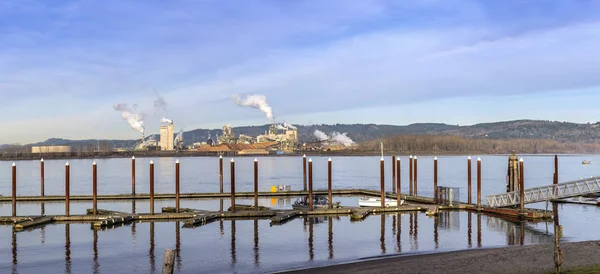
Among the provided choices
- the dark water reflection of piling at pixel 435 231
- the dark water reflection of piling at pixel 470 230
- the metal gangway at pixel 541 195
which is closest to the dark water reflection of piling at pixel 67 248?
the dark water reflection of piling at pixel 435 231

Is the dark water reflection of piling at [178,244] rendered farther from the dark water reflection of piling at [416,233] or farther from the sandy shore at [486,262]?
the dark water reflection of piling at [416,233]

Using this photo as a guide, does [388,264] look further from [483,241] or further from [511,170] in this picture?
[511,170]

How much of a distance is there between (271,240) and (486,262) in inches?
560

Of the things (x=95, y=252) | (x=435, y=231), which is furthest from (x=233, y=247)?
(x=435, y=231)

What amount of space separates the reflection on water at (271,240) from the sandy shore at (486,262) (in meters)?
2.80

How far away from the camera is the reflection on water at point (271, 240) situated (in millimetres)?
32344

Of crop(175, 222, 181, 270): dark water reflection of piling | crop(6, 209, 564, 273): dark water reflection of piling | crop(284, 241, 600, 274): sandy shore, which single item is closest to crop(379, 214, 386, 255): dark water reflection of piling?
crop(6, 209, 564, 273): dark water reflection of piling

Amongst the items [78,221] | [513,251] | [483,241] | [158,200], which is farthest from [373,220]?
[158,200]

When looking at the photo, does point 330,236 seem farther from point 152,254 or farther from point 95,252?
point 95,252

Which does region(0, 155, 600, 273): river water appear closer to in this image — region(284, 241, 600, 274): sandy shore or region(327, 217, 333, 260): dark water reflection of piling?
region(327, 217, 333, 260): dark water reflection of piling

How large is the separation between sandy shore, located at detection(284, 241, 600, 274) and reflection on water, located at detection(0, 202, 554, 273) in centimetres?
280

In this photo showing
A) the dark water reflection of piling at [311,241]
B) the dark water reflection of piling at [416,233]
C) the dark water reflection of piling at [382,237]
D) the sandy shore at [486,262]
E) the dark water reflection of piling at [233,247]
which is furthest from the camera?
the dark water reflection of piling at [416,233]

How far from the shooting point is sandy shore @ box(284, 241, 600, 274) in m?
27.0

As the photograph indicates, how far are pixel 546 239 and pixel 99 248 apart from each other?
25008mm
